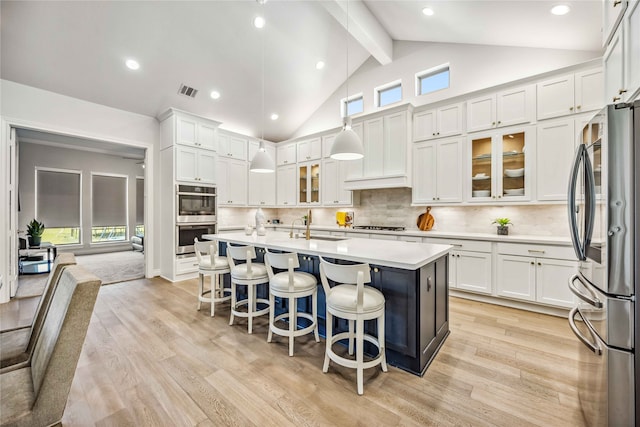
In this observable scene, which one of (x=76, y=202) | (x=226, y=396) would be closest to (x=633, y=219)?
(x=226, y=396)

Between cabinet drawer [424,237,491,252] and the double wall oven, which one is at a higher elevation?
the double wall oven

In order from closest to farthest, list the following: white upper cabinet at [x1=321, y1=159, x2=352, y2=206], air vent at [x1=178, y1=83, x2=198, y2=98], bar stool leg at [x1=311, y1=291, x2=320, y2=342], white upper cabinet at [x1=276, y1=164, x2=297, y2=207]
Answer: bar stool leg at [x1=311, y1=291, x2=320, y2=342] → air vent at [x1=178, y1=83, x2=198, y2=98] → white upper cabinet at [x1=321, y1=159, x2=352, y2=206] → white upper cabinet at [x1=276, y1=164, x2=297, y2=207]

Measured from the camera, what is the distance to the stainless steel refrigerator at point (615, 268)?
126 cm

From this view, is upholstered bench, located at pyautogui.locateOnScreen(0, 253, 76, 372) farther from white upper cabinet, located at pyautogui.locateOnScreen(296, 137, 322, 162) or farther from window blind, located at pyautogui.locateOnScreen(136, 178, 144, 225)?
window blind, located at pyautogui.locateOnScreen(136, 178, 144, 225)

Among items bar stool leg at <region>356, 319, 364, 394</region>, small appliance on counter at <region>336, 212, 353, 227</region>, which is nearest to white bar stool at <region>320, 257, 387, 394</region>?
bar stool leg at <region>356, 319, 364, 394</region>

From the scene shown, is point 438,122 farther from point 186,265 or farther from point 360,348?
point 186,265

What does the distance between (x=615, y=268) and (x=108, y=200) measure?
35.7ft

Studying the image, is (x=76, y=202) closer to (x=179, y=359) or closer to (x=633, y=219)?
(x=179, y=359)

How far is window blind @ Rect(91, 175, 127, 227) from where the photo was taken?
8.15 metres

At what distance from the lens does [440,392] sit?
1.85 m

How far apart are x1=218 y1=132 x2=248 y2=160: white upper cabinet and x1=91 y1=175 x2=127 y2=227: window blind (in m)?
5.33

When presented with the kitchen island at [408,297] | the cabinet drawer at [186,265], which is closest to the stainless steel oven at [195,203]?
the cabinet drawer at [186,265]

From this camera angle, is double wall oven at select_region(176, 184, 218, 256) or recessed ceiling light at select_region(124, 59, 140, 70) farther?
double wall oven at select_region(176, 184, 218, 256)

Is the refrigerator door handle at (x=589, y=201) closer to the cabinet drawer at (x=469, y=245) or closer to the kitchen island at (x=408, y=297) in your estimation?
the kitchen island at (x=408, y=297)
